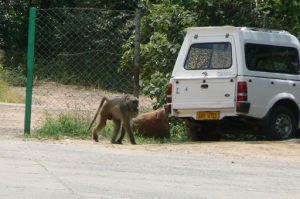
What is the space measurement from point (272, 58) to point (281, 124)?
1300mm

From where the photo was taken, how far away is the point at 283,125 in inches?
639

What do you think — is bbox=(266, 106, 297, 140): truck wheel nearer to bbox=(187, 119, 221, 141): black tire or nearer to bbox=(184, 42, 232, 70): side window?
bbox=(187, 119, 221, 141): black tire

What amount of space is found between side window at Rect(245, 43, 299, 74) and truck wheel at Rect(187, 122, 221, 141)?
1609 millimetres

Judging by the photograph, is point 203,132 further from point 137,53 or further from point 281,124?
point 137,53

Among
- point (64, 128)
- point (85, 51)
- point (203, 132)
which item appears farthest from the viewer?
point (85, 51)

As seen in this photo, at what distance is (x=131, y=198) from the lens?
9117mm

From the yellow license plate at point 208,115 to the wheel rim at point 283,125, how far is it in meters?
1.29

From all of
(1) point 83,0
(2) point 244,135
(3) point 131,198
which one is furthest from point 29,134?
(1) point 83,0

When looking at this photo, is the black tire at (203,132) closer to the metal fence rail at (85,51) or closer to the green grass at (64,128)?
the metal fence rail at (85,51)

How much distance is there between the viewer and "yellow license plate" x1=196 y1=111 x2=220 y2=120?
15.6 m

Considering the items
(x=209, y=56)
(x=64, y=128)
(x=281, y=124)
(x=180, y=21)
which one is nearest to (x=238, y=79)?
(x=209, y=56)

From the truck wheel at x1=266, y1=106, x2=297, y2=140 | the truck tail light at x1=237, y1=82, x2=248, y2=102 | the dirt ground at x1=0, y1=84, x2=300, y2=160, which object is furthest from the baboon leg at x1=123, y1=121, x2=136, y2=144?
the truck wheel at x1=266, y1=106, x2=297, y2=140

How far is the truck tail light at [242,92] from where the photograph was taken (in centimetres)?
1528

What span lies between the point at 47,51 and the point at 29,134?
221 centimetres
